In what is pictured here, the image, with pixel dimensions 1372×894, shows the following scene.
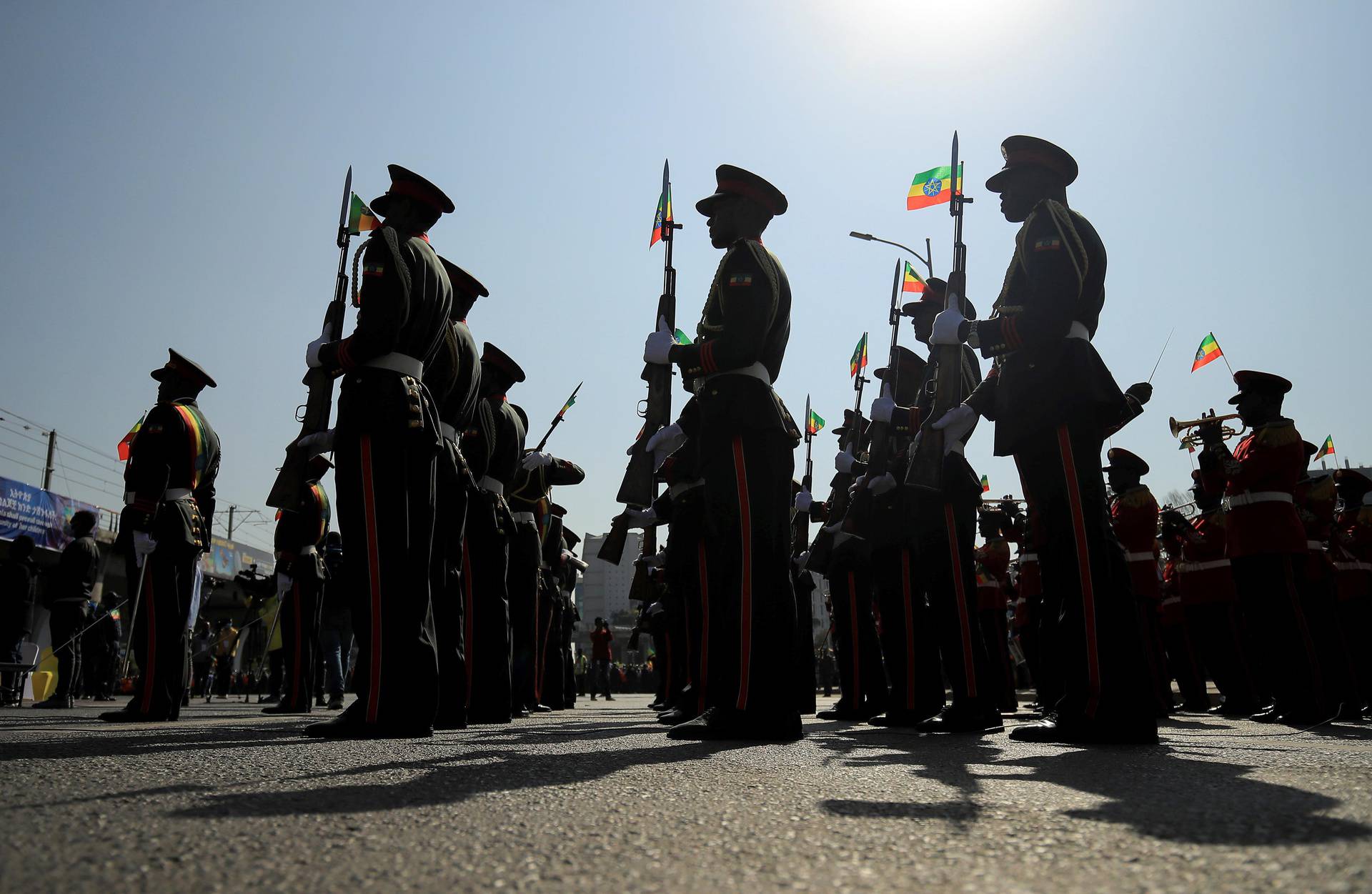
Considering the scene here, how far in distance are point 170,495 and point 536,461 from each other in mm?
2887

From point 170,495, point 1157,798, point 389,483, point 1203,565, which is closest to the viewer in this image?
point 1157,798

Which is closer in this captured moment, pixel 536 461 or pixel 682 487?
pixel 682 487

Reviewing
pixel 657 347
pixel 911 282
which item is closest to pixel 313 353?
pixel 657 347

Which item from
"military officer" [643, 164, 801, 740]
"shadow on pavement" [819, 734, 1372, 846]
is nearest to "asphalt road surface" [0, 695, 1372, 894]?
"shadow on pavement" [819, 734, 1372, 846]

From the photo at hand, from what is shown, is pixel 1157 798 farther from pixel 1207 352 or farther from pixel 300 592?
pixel 1207 352

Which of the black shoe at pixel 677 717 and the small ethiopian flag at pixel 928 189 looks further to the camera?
the small ethiopian flag at pixel 928 189

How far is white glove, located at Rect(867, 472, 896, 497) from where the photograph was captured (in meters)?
6.15

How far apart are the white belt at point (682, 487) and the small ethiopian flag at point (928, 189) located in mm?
4209

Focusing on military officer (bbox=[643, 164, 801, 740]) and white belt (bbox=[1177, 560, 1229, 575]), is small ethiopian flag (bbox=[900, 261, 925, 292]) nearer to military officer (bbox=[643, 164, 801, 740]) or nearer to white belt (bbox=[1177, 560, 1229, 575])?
white belt (bbox=[1177, 560, 1229, 575])

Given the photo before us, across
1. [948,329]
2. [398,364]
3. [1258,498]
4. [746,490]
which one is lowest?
[746,490]

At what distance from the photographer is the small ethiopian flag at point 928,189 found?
950 cm

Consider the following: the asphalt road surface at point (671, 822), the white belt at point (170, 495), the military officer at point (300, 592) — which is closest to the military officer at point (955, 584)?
the asphalt road surface at point (671, 822)

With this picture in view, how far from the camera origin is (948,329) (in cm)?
538

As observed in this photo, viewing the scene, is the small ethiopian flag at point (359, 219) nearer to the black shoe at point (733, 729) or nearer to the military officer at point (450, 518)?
the military officer at point (450, 518)
